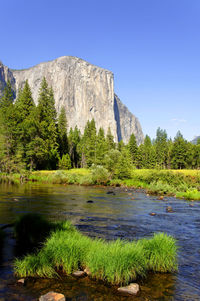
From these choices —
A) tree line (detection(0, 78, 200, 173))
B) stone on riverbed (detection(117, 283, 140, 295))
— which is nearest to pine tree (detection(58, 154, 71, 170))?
tree line (detection(0, 78, 200, 173))

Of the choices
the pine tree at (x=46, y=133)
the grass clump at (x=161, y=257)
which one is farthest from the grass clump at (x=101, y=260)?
the pine tree at (x=46, y=133)

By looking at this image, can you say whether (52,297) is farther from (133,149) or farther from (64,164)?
(133,149)

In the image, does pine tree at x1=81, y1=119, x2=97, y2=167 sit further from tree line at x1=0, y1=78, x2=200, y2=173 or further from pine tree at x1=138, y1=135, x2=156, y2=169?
pine tree at x1=138, y1=135, x2=156, y2=169

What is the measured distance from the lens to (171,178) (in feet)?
108

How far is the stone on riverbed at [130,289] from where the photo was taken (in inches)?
225

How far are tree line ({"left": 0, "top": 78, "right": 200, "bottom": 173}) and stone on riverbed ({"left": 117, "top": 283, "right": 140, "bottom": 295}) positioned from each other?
268 inches

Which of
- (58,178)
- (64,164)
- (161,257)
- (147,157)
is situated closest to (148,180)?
(58,178)

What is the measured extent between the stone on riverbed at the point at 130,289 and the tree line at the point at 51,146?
681cm

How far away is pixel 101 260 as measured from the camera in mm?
6266

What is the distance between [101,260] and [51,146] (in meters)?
55.5

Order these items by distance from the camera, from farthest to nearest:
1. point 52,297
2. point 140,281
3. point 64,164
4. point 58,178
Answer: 1. point 64,164
2. point 58,178
3. point 140,281
4. point 52,297

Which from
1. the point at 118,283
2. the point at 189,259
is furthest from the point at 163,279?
the point at 189,259

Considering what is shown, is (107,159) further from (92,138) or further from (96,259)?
(96,259)

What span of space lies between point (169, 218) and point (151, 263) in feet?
27.6
